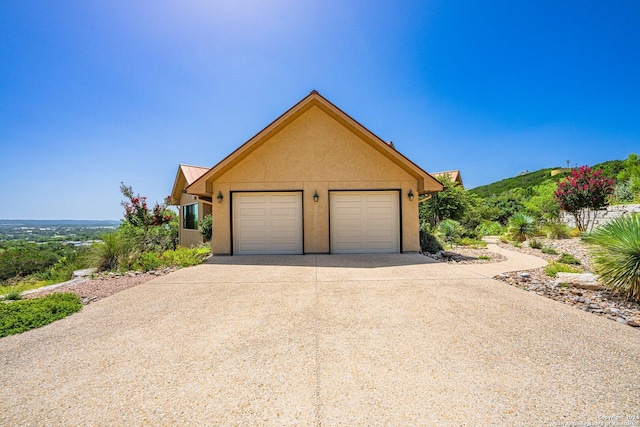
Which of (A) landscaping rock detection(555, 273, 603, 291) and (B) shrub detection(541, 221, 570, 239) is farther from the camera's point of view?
(B) shrub detection(541, 221, 570, 239)

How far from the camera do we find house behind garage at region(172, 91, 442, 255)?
10742mm

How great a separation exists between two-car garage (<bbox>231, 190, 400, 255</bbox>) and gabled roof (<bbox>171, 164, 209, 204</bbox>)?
321 inches

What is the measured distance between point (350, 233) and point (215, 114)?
9277 mm

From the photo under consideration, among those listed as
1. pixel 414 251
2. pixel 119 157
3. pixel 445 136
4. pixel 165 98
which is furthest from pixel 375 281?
pixel 119 157

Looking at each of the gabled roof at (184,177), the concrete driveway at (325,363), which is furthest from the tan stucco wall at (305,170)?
the gabled roof at (184,177)

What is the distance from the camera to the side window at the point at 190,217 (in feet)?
55.9

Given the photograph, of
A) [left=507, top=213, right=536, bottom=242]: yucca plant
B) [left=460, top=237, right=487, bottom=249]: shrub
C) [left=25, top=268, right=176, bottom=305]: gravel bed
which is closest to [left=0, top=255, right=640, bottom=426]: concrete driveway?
[left=25, top=268, right=176, bottom=305]: gravel bed

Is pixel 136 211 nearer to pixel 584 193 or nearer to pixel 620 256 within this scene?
pixel 620 256

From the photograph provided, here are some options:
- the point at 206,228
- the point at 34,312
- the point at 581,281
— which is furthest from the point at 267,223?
the point at 581,281

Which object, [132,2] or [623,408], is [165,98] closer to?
[132,2]

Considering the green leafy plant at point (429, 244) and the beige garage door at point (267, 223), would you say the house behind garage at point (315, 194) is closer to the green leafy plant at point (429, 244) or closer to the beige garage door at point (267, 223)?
the beige garage door at point (267, 223)

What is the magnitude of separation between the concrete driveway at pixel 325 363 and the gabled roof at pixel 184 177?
43.6ft

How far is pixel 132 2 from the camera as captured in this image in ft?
29.9

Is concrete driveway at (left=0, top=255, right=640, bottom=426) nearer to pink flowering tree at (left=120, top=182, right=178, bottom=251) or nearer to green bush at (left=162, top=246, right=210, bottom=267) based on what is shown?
green bush at (left=162, top=246, right=210, bottom=267)
